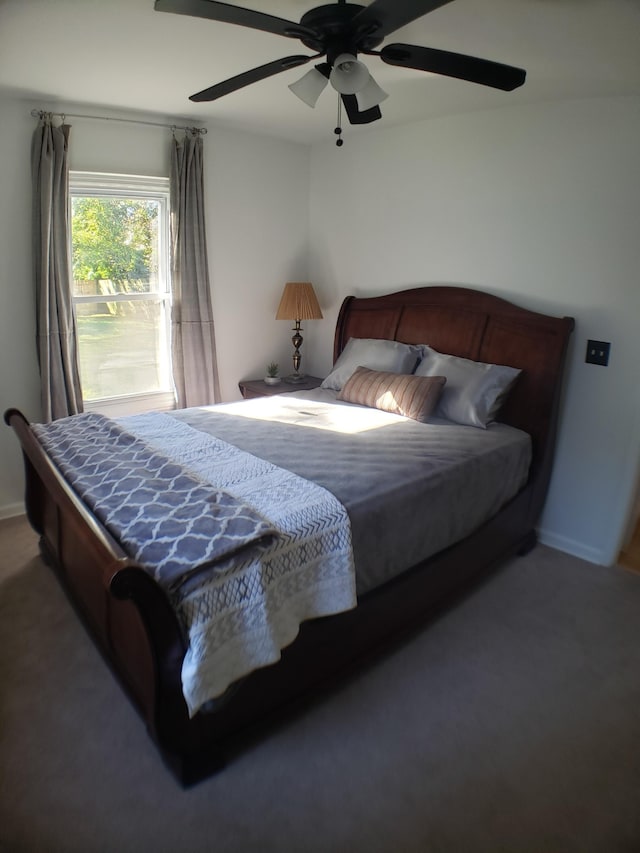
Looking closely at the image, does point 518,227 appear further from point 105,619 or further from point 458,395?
point 105,619

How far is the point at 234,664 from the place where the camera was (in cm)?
158

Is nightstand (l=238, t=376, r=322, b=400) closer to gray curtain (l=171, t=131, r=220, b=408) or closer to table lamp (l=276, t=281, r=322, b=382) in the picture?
gray curtain (l=171, t=131, r=220, b=408)

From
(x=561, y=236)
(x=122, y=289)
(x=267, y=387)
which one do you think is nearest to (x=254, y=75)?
(x=561, y=236)

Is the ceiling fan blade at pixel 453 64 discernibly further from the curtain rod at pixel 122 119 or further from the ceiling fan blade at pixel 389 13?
the curtain rod at pixel 122 119

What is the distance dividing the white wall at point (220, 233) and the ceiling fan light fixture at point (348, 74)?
208 centimetres

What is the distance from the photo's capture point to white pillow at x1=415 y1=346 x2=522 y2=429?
9.73 ft

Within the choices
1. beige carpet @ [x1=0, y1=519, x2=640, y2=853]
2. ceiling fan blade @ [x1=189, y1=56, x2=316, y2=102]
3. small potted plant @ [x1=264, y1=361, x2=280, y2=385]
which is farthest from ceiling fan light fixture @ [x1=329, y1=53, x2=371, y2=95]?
small potted plant @ [x1=264, y1=361, x2=280, y2=385]

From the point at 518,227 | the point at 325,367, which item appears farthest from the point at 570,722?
the point at 325,367

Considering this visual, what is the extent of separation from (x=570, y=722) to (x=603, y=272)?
2141mm

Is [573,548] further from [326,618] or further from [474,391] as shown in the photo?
[326,618]

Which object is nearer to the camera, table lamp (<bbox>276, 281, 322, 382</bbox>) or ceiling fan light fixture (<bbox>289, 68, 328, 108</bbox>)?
ceiling fan light fixture (<bbox>289, 68, 328, 108</bbox>)

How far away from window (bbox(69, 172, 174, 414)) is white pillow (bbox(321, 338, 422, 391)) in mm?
1257

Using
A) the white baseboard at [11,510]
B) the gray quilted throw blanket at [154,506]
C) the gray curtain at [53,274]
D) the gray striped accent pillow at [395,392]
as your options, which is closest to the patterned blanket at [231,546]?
the gray quilted throw blanket at [154,506]

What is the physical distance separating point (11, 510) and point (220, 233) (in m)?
2.34
